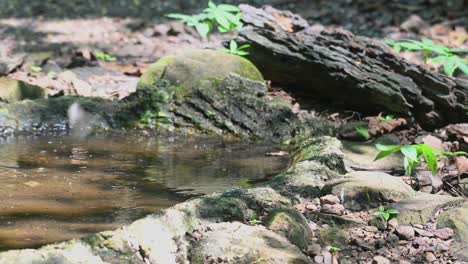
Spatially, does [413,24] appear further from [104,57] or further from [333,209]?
[333,209]

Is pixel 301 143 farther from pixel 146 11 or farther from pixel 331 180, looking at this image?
pixel 146 11

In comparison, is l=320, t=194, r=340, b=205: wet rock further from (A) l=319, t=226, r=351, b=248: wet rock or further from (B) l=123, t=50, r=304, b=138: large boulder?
(B) l=123, t=50, r=304, b=138: large boulder

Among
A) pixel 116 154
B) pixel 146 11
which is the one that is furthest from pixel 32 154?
pixel 146 11

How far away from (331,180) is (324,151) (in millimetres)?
414

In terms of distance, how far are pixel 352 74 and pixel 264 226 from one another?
97.7 inches

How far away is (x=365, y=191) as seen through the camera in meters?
3.31

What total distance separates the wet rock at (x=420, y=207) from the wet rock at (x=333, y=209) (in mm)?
245

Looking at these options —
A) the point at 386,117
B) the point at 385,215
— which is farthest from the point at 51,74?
the point at 385,215

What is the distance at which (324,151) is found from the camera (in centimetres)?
384

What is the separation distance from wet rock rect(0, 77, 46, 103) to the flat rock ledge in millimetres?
2623

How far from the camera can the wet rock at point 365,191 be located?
130 inches

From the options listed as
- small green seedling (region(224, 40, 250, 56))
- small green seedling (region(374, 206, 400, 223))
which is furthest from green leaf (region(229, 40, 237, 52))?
small green seedling (region(374, 206, 400, 223))

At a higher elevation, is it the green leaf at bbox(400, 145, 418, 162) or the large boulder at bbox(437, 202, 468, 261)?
the green leaf at bbox(400, 145, 418, 162)

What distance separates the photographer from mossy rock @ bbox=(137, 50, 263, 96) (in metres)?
5.18
